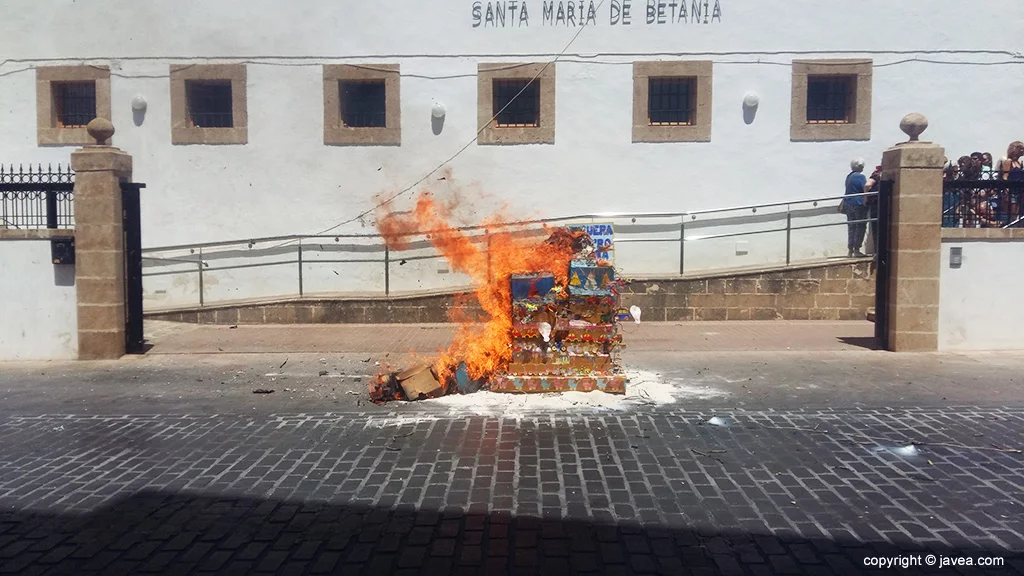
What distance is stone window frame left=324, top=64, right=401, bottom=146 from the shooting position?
559 inches

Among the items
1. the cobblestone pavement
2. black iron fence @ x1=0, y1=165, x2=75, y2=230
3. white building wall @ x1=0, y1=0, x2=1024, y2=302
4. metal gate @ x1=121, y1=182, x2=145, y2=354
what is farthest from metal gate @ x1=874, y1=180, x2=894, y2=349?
black iron fence @ x1=0, y1=165, x2=75, y2=230

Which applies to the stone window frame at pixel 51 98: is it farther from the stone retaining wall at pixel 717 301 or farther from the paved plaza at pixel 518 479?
the paved plaza at pixel 518 479

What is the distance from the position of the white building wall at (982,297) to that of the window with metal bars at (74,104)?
14272 millimetres

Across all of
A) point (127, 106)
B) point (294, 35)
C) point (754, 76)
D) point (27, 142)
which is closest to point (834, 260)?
point (754, 76)

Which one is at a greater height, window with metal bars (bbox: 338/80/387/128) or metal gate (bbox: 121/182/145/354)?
window with metal bars (bbox: 338/80/387/128)

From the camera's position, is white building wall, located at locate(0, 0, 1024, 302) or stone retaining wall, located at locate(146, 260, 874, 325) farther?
white building wall, located at locate(0, 0, 1024, 302)

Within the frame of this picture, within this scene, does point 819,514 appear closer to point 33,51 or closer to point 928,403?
point 928,403

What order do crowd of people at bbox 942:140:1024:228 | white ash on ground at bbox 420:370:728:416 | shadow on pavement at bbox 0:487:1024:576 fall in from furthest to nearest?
crowd of people at bbox 942:140:1024:228, white ash on ground at bbox 420:370:728:416, shadow on pavement at bbox 0:487:1024:576

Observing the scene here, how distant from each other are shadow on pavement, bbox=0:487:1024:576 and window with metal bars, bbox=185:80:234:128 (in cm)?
1105

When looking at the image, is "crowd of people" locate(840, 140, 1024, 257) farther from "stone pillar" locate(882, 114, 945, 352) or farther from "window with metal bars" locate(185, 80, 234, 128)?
"window with metal bars" locate(185, 80, 234, 128)

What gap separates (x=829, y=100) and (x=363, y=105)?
328 inches

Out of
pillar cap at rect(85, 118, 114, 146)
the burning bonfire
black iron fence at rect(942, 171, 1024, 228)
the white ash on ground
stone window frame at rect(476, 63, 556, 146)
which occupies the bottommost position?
the white ash on ground

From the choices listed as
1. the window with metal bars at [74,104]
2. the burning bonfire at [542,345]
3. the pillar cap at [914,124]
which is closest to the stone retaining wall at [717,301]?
the pillar cap at [914,124]

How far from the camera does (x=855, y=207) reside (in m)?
13.6
